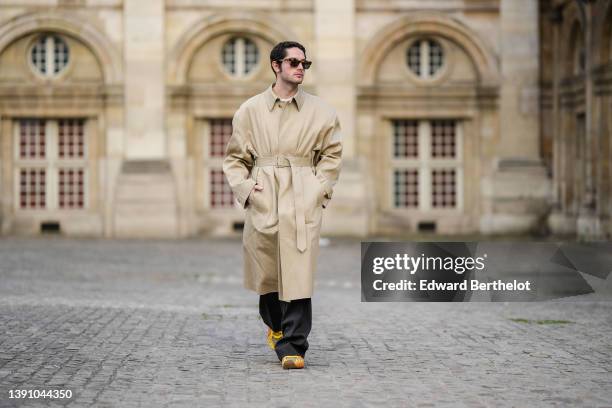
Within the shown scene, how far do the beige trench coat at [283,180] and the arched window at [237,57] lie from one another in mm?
20695

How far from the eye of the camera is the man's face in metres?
8.35

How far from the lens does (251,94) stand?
94.0ft

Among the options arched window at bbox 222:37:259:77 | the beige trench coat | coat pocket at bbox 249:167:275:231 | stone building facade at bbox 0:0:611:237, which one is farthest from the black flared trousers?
arched window at bbox 222:37:259:77

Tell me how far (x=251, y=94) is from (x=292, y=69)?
20.4 meters

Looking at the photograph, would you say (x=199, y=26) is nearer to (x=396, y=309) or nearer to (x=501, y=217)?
(x=501, y=217)

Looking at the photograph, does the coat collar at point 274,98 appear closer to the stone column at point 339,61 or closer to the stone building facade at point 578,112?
the stone building facade at point 578,112

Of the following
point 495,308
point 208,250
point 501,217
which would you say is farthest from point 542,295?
point 501,217

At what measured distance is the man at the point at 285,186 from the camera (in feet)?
27.1

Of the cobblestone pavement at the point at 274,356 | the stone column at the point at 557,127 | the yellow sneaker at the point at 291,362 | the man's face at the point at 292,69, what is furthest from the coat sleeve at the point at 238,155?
the stone column at the point at 557,127

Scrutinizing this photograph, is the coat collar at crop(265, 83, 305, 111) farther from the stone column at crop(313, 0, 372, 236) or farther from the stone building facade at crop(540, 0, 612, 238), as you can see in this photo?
the stone column at crop(313, 0, 372, 236)

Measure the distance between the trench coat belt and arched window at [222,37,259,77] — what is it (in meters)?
20.8

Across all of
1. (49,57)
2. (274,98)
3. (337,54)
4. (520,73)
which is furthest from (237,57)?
(274,98)

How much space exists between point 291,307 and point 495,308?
522cm

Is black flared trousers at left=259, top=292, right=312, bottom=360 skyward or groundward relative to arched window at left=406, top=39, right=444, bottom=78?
groundward
